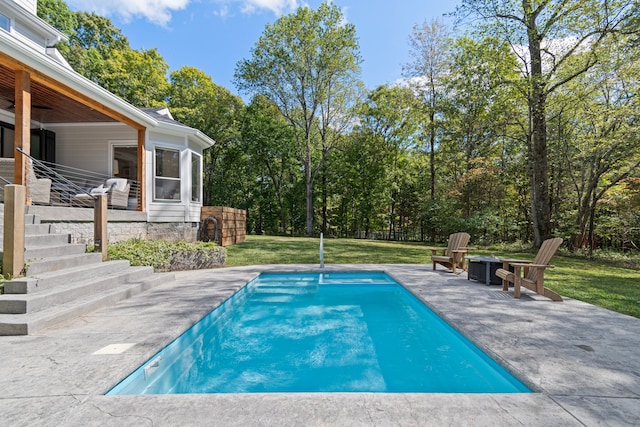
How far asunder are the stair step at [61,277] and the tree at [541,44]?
538 inches

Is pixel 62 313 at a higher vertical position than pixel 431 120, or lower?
lower

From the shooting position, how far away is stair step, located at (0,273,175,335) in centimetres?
315

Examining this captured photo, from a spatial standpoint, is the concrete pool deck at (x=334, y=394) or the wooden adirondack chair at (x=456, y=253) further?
the wooden adirondack chair at (x=456, y=253)

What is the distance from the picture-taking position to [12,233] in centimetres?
382

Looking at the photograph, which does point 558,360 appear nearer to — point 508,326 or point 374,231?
point 508,326

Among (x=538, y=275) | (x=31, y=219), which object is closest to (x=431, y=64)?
(x=538, y=275)

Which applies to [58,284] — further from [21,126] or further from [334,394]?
[334,394]

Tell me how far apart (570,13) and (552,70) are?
181 cm

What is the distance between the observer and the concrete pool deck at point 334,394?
1.89 meters

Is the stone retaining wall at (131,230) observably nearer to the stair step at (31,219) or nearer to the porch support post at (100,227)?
the stair step at (31,219)

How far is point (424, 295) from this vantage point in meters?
5.21

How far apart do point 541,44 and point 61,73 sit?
52.1ft

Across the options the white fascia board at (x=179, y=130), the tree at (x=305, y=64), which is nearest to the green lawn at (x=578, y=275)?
the white fascia board at (x=179, y=130)

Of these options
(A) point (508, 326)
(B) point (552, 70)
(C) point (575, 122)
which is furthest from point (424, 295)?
(C) point (575, 122)
